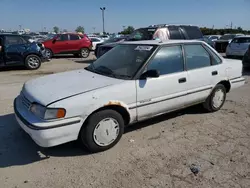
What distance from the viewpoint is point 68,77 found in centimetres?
397

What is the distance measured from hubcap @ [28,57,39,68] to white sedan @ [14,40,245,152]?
7.30 meters

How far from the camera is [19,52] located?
34.1ft

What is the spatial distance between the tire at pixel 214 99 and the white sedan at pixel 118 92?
0.06 ft

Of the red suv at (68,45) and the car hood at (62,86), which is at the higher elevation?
the red suv at (68,45)

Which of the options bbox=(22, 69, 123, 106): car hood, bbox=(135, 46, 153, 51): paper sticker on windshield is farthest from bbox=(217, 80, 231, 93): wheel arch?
bbox=(22, 69, 123, 106): car hood

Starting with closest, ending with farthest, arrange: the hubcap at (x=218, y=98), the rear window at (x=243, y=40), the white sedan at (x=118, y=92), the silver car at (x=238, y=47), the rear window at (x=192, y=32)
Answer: the white sedan at (x=118, y=92) < the hubcap at (x=218, y=98) < the rear window at (x=192, y=32) < the silver car at (x=238, y=47) < the rear window at (x=243, y=40)

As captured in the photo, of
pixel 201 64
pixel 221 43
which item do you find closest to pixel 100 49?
pixel 201 64

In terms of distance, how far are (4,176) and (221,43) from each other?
1806 cm

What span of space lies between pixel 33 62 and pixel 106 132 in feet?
28.1

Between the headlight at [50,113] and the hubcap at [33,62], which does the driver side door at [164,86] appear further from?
A: the hubcap at [33,62]

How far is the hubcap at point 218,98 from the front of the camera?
16.2 feet

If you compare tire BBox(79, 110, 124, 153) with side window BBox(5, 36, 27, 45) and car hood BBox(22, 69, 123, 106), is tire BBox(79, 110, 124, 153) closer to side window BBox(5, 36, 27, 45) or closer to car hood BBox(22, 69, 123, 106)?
car hood BBox(22, 69, 123, 106)

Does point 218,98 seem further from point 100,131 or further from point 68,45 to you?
point 68,45

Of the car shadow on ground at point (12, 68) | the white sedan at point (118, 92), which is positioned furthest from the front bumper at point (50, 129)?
the car shadow on ground at point (12, 68)
